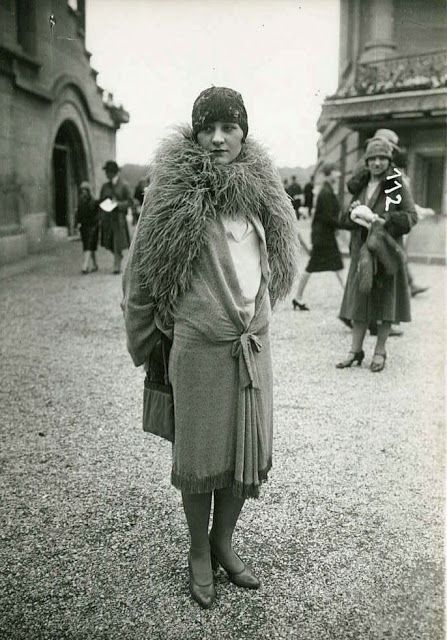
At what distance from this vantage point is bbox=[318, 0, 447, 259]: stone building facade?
42.7 feet

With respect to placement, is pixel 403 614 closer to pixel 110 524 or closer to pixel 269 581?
pixel 269 581

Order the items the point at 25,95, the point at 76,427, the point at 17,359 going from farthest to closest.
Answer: the point at 25,95 → the point at 17,359 → the point at 76,427

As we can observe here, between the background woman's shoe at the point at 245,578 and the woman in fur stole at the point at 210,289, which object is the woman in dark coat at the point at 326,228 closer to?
the woman in fur stole at the point at 210,289

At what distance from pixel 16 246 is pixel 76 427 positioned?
28.6ft

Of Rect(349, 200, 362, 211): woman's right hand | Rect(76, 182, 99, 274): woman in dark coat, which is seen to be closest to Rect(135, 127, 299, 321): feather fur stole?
Rect(349, 200, 362, 211): woman's right hand

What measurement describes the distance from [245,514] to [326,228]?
543 centimetres

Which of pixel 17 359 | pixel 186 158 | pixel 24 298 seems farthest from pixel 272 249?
pixel 24 298

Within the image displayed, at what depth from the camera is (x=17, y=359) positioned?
591 cm

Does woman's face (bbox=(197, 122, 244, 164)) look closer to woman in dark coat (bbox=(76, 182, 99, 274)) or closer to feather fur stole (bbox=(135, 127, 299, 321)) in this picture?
feather fur stole (bbox=(135, 127, 299, 321))

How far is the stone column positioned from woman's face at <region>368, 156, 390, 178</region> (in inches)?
493

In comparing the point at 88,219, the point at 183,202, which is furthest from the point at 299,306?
the point at 183,202

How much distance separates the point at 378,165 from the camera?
16.8 feet

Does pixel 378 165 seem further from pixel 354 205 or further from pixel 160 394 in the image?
pixel 160 394

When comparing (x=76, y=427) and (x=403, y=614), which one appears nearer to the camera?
(x=403, y=614)
